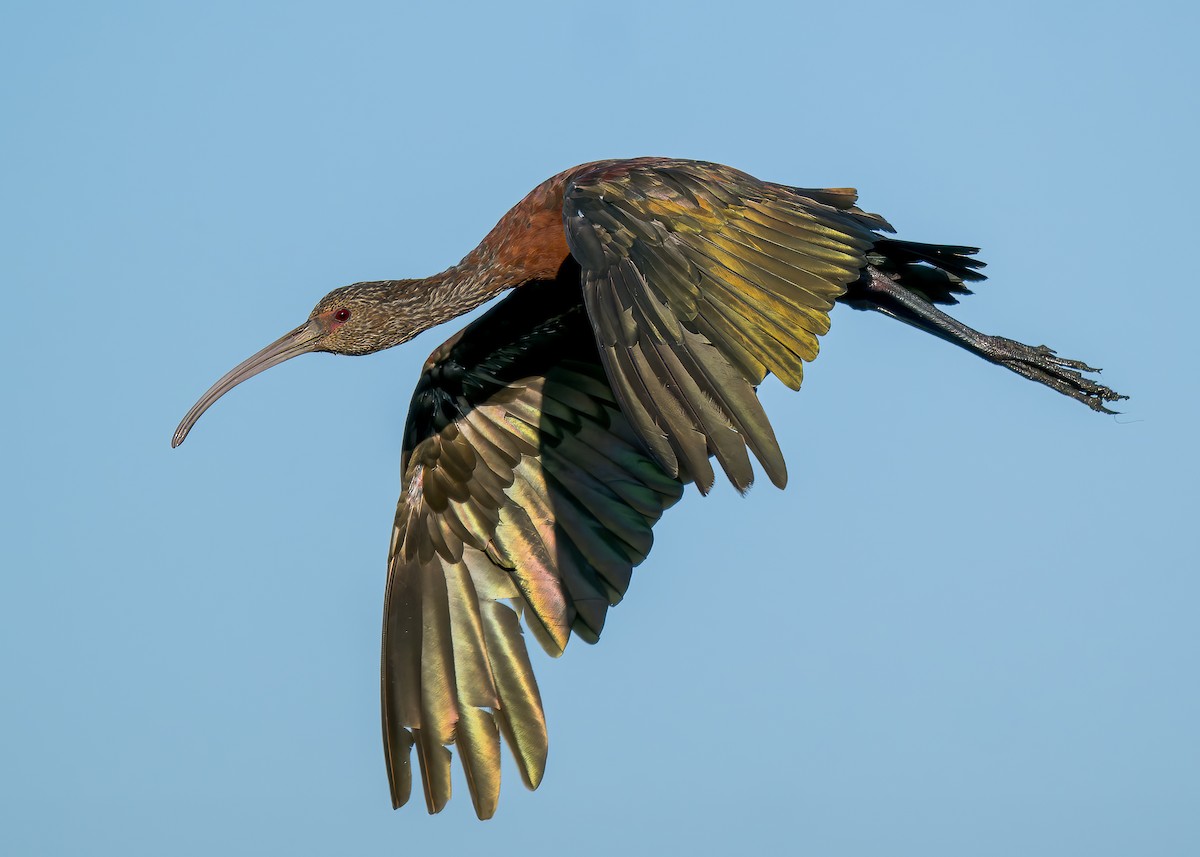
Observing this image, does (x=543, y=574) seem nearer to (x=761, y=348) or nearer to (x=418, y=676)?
(x=418, y=676)

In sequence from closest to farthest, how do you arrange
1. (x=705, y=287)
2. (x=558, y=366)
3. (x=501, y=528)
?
(x=705, y=287) → (x=501, y=528) → (x=558, y=366)

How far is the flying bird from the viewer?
847cm

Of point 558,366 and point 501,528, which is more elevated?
point 558,366

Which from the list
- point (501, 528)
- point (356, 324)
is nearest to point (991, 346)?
point (501, 528)

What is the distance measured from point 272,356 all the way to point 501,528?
6.30 feet

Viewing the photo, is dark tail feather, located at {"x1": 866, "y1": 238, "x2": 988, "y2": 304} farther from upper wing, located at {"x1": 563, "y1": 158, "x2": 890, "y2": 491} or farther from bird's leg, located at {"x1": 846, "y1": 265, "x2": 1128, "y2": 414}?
upper wing, located at {"x1": 563, "y1": 158, "x2": 890, "y2": 491}

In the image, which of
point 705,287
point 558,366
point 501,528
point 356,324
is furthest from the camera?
point 558,366

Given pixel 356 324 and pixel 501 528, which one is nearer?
pixel 356 324

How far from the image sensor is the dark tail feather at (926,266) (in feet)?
34.8

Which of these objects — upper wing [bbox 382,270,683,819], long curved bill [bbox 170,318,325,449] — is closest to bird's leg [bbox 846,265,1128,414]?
upper wing [bbox 382,270,683,819]

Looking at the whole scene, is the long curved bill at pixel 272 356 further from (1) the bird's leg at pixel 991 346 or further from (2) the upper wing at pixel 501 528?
(1) the bird's leg at pixel 991 346

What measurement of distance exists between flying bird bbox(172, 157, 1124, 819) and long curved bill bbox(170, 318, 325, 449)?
15mm

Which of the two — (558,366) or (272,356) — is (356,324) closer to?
(272,356)

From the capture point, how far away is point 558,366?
1166 centimetres
